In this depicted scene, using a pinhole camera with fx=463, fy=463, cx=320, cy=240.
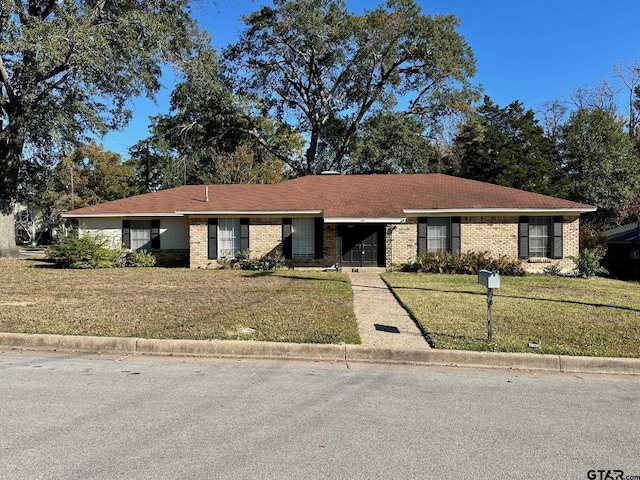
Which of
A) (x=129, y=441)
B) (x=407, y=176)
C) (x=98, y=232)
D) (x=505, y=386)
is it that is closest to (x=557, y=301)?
(x=505, y=386)

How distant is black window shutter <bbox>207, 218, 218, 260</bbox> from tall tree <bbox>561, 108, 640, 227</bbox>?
83.4 feet

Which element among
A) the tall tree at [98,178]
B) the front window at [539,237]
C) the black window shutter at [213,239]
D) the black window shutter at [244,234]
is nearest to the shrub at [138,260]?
the black window shutter at [213,239]

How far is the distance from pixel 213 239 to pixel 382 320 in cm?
1223

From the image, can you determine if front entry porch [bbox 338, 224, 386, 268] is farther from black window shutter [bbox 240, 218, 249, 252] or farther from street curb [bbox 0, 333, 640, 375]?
street curb [bbox 0, 333, 640, 375]

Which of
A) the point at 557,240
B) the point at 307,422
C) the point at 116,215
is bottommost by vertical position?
the point at 307,422

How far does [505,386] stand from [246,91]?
3158 centimetres

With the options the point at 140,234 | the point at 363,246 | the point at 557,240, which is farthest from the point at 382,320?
the point at 140,234

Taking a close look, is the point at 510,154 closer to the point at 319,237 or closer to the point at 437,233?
the point at 437,233

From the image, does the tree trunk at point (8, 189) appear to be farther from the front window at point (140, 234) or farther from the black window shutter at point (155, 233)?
the black window shutter at point (155, 233)

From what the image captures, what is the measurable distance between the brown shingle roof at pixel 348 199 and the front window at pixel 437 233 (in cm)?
68

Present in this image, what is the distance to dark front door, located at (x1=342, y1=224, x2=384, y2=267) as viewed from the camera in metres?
18.9

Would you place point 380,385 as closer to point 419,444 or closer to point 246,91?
point 419,444

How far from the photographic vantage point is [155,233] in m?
20.8

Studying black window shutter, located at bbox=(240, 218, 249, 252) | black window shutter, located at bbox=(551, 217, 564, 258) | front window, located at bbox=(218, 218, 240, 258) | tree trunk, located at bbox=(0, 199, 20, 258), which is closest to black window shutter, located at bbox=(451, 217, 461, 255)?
black window shutter, located at bbox=(551, 217, 564, 258)
